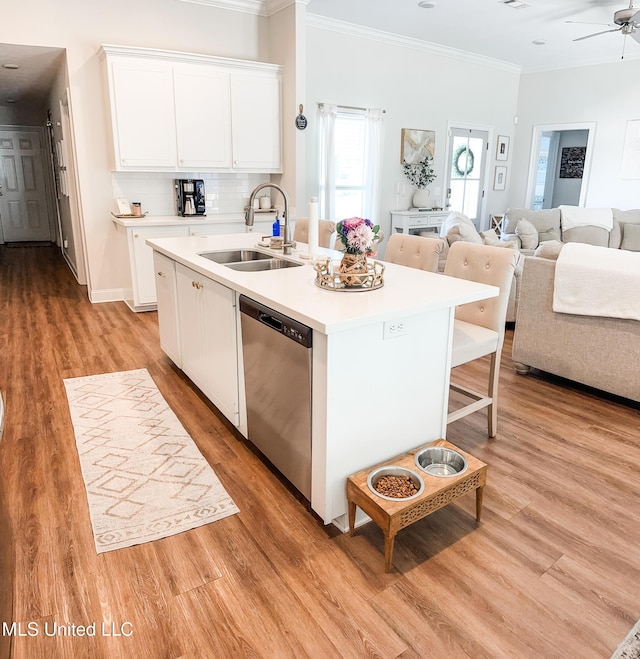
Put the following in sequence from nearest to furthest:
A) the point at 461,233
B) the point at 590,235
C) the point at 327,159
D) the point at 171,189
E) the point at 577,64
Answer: the point at 461,233 → the point at 171,189 → the point at 327,159 → the point at 590,235 → the point at 577,64

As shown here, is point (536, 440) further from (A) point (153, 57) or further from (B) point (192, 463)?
(A) point (153, 57)

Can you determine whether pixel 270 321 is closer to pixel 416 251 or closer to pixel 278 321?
pixel 278 321

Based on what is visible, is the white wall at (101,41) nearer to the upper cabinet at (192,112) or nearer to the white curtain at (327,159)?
the upper cabinet at (192,112)

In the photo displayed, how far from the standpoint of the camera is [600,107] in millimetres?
7695

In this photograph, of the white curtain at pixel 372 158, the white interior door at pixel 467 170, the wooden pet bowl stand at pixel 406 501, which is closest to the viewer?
the wooden pet bowl stand at pixel 406 501

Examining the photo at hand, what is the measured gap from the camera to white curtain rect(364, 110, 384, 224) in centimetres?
675

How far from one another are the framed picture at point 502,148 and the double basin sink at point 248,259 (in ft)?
22.3

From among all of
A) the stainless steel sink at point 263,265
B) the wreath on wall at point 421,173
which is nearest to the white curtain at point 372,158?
the wreath on wall at point 421,173

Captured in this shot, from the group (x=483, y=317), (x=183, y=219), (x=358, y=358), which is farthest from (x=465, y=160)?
(x=358, y=358)

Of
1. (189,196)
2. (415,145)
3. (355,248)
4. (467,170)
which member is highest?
(415,145)

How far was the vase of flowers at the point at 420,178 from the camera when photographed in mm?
7441

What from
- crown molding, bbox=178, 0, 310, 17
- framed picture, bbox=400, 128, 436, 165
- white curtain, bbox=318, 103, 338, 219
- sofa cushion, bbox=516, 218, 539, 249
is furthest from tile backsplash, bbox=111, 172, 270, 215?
sofa cushion, bbox=516, 218, 539, 249

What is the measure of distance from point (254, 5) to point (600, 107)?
537 cm

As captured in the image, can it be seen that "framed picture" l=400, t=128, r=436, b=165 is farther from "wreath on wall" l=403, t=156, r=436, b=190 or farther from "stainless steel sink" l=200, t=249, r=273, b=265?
"stainless steel sink" l=200, t=249, r=273, b=265
